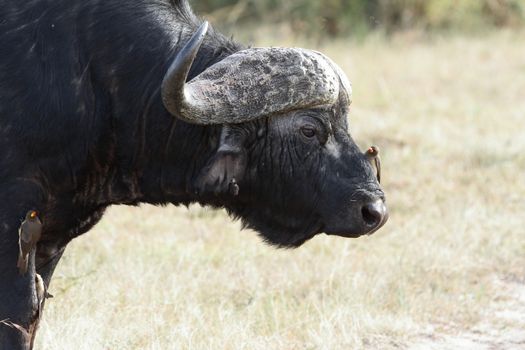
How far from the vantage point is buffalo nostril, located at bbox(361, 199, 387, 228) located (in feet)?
16.5

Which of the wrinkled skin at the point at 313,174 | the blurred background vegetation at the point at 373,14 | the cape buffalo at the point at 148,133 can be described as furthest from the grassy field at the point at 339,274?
the blurred background vegetation at the point at 373,14

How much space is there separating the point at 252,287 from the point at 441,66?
7484 mm

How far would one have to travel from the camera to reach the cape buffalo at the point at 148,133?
16.0ft

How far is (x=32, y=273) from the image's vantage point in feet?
16.2

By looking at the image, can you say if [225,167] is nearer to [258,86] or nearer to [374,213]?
[258,86]

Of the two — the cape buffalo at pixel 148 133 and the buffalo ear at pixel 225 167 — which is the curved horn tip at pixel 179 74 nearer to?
the cape buffalo at pixel 148 133

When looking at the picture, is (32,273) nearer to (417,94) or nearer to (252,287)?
(252,287)

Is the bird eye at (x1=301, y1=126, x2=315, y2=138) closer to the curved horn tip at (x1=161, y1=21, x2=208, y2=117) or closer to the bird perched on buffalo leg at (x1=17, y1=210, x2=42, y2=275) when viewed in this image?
the curved horn tip at (x1=161, y1=21, x2=208, y2=117)

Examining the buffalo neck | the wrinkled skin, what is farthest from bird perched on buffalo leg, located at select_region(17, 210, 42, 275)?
the wrinkled skin

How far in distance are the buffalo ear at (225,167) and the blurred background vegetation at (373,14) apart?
1042 cm

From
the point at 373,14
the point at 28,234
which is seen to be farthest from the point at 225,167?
the point at 373,14

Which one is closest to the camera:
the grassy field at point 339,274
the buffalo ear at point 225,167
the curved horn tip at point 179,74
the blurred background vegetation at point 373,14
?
the curved horn tip at point 179,74

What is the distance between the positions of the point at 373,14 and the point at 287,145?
11.0m

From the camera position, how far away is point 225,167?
199 inches
